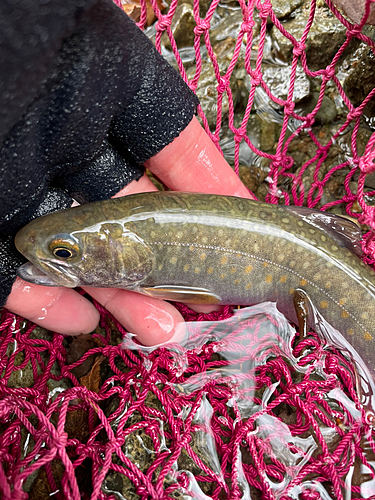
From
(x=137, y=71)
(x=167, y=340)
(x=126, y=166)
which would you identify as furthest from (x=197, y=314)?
(x=137, y=71)

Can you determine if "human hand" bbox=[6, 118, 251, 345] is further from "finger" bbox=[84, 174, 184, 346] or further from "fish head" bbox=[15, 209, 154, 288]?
"fish head" bbox=[15, 209, 154, 288]

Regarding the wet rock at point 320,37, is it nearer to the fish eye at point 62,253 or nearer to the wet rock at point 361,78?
the wet rock at point 361,78

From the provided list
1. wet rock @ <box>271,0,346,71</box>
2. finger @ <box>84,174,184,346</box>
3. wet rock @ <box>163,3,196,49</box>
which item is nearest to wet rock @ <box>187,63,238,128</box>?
wet rock @ <box>163,3,196,49</box>

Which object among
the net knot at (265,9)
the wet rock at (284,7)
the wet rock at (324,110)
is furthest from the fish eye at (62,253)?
the wet rock at (284,7)

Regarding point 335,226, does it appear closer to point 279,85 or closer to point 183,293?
point 183,293

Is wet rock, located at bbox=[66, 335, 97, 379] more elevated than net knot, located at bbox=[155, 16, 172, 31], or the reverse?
net knot, located at bbox=[155, 16, 172, 31]

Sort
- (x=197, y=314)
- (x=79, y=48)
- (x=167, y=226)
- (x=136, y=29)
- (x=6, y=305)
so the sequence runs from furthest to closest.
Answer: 1. (x=197, y=314)
2. (x=6, y=305)
3. (x=167, y=226)
4. (x=136, y=29)
5. (x=79, y=48)

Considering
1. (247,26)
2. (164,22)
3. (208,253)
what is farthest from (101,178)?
(247,26)

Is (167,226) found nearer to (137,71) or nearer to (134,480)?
(137,71)
